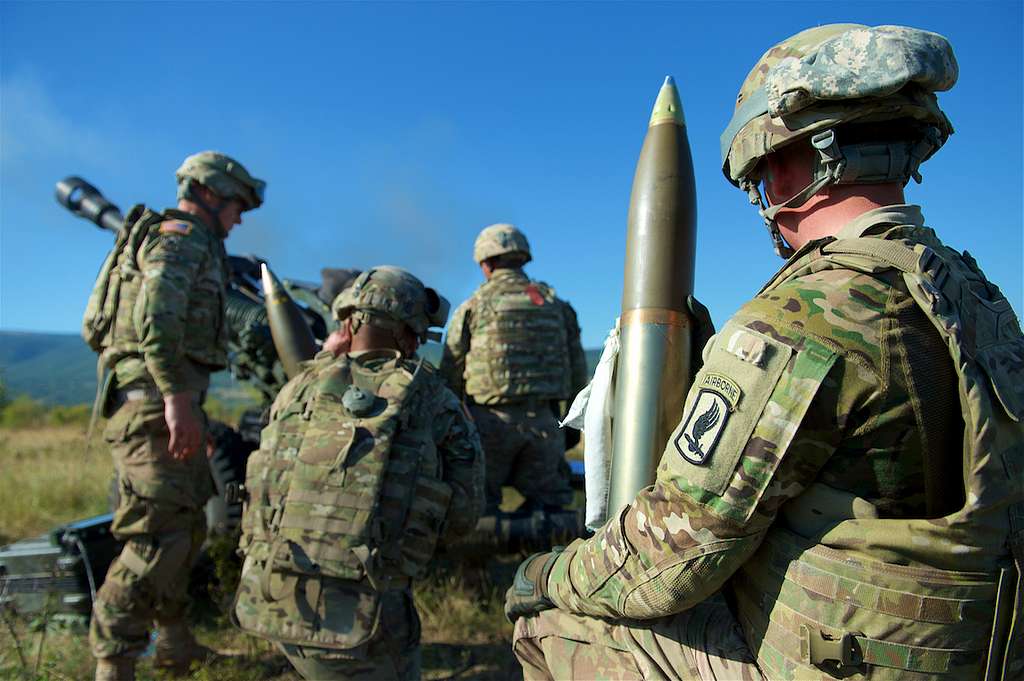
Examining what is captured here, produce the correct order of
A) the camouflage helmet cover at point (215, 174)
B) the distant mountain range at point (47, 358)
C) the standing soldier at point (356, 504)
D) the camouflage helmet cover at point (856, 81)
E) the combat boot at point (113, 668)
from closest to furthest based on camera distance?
1. the camouflage helmet cover at point (856, 81)
2. the standing soldier at point (356, 504)
3. the combat boot at point (113, 668)
4. the camouflage helmet cover at point (215, 174)
5. the distant mountain range at point (47, 358)

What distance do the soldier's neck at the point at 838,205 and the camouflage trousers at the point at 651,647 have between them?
1.06 meters

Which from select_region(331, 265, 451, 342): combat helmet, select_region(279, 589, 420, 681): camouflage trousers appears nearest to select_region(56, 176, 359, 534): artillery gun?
select_region(331, 265, 451, 342): combat helmet

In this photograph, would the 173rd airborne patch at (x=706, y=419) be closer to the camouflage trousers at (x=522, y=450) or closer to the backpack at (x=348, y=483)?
the backpack at (x=348, y=483)

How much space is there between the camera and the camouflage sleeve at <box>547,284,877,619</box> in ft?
5.18

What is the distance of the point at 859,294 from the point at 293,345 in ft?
14.6

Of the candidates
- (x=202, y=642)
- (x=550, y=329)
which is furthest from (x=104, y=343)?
(x=550, y=329)

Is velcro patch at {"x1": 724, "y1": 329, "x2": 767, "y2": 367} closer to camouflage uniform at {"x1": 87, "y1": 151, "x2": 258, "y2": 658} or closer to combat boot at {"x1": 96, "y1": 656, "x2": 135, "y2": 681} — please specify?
camouflage uniform at {"x1": 87, "y1": 151, "x2": 258, "y2": 658}

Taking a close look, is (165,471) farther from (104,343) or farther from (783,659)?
(783,659)

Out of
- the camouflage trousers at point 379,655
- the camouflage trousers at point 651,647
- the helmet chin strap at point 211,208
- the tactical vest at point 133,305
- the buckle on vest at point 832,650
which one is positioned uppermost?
the helmet chin strap at point 211,208

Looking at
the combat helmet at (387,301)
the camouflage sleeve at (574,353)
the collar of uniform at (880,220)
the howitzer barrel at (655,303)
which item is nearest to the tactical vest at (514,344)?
the camouflage sleeve at (574,353)

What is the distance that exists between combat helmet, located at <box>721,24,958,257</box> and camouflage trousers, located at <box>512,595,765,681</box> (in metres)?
1.17

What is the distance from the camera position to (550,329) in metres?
6.45

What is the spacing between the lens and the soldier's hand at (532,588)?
2.25 meters

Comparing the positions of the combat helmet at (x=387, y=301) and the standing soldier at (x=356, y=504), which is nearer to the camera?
the standing soldier at (x=356, y=504)
